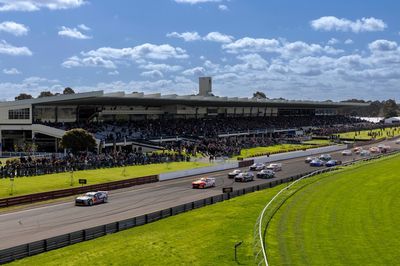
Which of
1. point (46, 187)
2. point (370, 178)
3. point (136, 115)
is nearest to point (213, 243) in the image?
point (46, 187)

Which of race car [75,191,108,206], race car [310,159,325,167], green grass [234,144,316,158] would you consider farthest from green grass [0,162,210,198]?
green grass [234,144,316,158]

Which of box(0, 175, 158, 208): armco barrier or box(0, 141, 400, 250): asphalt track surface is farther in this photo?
box(0, 175, 158, 208): armco barrier

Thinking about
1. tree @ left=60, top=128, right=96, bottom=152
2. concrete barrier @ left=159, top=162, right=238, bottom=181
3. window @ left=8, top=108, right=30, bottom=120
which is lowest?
concrete barrier @ left=159, top=162, right=238, bottom=181

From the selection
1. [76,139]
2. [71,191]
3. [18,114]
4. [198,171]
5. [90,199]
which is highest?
[18,114]

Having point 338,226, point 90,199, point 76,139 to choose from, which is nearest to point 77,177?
point 90,199

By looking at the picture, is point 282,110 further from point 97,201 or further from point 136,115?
point 97,201

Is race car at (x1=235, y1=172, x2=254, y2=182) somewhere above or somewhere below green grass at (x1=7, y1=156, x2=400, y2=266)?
below

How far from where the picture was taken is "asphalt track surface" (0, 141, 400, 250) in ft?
100.0

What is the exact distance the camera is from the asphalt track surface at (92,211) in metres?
30.5

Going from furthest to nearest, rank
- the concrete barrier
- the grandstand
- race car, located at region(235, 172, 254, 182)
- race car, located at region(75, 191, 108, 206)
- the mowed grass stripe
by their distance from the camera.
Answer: the grandstand < the concrete barrier < race car, located at region(235, 172, 254, 182) < race car, located at region(75, 191, 108, 206) < the mowed grass stripe

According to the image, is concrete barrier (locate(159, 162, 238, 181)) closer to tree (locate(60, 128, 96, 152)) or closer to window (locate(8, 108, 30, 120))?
tree (locate(60, 128, 96, 152))

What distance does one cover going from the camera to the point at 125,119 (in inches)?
3844

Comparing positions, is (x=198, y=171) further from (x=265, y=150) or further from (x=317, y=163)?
(x=265, y=150)

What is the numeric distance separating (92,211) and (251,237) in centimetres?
1478
